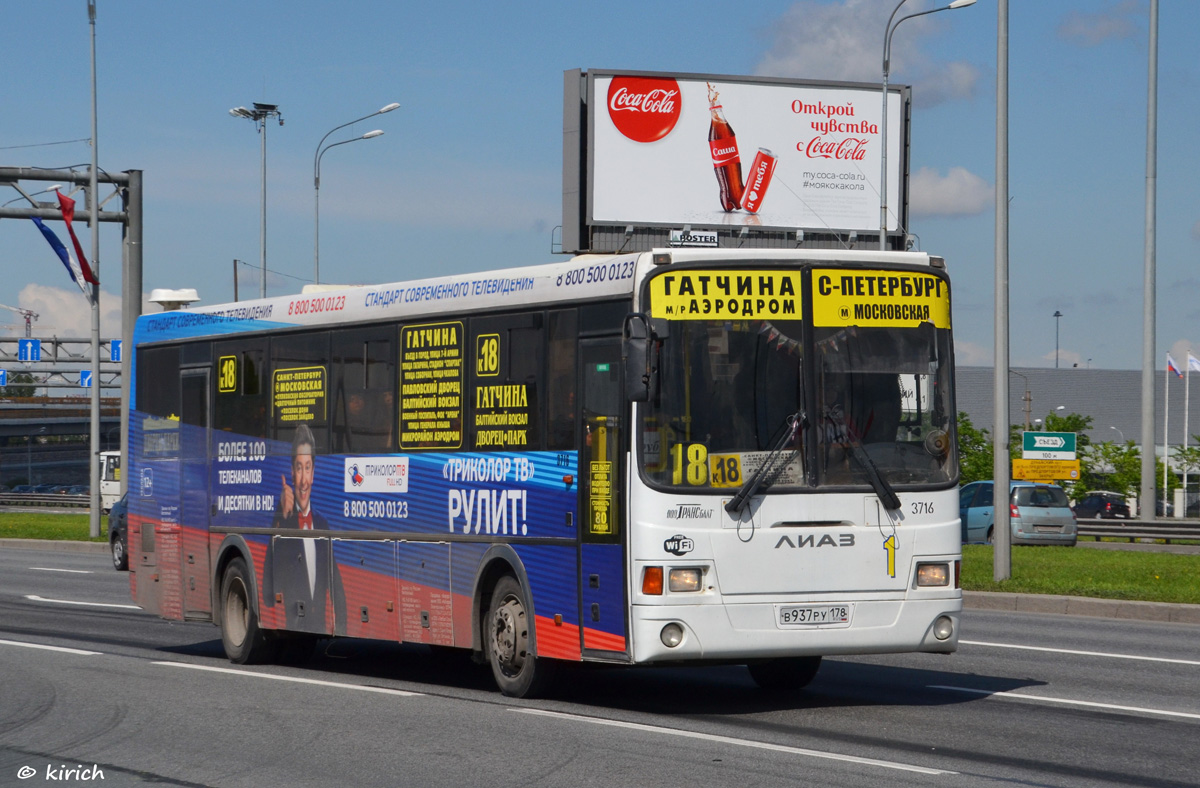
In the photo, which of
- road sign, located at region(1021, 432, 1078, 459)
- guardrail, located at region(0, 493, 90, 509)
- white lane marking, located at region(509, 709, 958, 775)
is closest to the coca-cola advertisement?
road sign, located at region(1021, 432, 1078, 459)

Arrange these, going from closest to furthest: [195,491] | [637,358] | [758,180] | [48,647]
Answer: [637,358]
[195,491]
[48,647]
[758,180]

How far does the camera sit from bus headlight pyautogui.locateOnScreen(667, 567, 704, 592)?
9.99 m

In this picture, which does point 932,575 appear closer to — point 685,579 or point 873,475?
point 873,475

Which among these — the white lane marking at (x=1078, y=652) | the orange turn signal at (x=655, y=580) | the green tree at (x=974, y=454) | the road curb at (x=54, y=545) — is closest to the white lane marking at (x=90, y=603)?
the white lane marking at (x=1078, y=652)

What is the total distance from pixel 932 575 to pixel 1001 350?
12.2 meters

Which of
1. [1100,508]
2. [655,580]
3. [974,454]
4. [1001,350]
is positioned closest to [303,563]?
[655,580]

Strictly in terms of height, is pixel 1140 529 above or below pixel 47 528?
above

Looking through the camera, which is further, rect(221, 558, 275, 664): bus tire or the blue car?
the blue car

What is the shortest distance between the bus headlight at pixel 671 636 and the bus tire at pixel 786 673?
6.47 feet

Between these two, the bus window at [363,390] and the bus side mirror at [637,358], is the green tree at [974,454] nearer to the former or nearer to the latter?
the bus window at [363,390]

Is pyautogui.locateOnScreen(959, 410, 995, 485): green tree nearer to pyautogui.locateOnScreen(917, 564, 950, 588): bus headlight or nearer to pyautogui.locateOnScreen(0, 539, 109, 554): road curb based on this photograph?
pyautogui.locateOnScreen(0, 539, 109, 554): road curb

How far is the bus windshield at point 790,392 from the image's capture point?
10.1 meters

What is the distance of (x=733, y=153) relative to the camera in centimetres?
4750

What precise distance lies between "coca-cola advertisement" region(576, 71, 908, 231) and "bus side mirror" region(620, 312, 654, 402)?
3703cm
